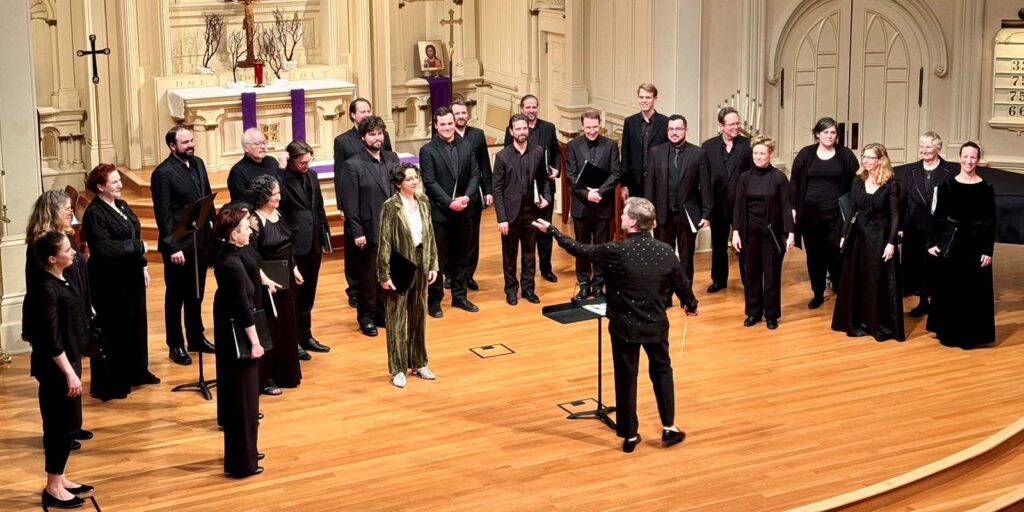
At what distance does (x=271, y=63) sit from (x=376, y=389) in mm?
6174

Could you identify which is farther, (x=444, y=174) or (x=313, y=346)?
(x=444, y=174)

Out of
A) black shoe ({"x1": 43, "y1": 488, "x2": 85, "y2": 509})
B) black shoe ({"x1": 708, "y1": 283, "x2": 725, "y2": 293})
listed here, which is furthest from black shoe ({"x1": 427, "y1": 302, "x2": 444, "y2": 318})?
black shoe ({"x1": 43, "y1": 488, "x2": 85, "y2": 509})

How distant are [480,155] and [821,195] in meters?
2.47

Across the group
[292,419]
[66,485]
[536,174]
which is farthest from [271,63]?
[66,485]

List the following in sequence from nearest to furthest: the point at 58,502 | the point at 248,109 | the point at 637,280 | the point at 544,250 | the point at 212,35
→ the point at 58,502
the point at 637,280
the point at 544,250
the point at 248,109
the point at 212,35

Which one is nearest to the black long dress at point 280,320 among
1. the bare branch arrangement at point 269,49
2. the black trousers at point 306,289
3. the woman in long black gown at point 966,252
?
the black trousers at point 306,289

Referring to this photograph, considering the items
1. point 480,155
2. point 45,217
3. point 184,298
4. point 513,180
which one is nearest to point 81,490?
point 45,217

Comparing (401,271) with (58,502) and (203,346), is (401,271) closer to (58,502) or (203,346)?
(203,346)

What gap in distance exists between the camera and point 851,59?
11867 millimetres

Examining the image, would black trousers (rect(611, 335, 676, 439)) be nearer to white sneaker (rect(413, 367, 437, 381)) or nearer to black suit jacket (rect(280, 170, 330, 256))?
white sneaker (rect(413, 367, 437, 381))

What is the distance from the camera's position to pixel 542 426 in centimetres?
752

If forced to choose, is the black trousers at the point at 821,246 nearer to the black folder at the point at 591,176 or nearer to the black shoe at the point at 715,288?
the black shoe at the point at 715,288

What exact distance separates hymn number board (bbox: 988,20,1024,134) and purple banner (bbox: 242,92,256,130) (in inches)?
257

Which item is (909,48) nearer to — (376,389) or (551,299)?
(551,299)
